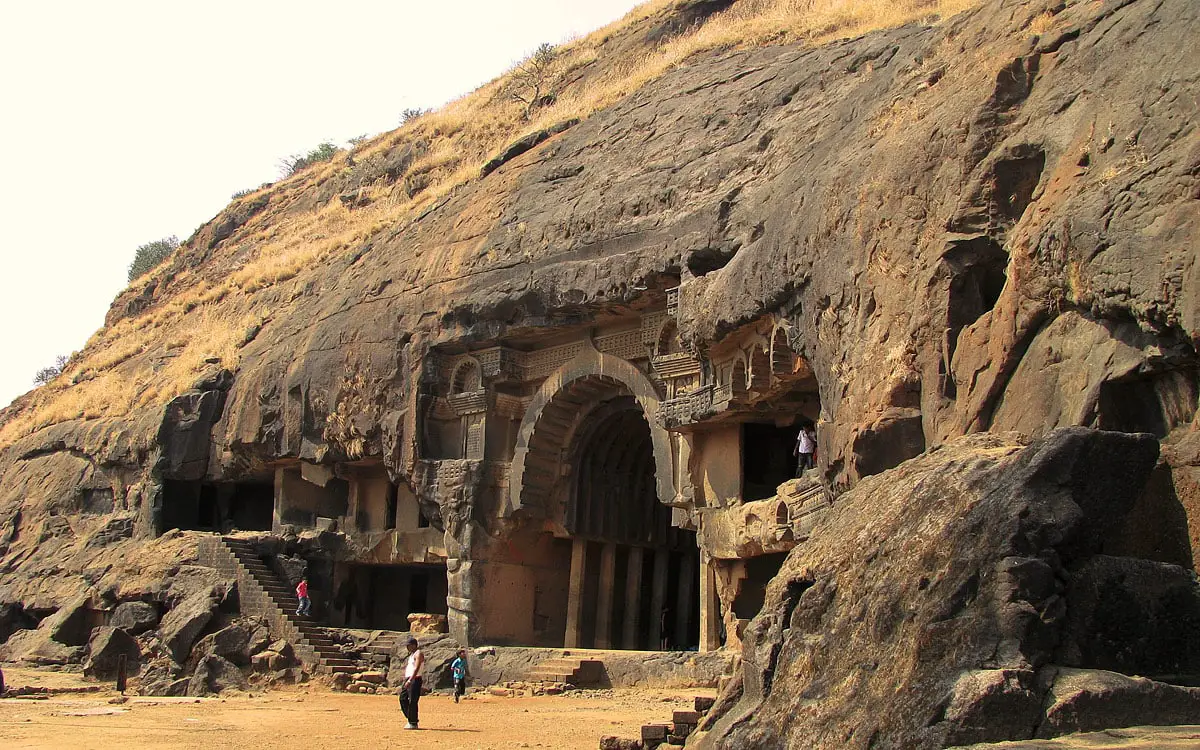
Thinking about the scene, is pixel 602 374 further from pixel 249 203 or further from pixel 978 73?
pixel 249 203

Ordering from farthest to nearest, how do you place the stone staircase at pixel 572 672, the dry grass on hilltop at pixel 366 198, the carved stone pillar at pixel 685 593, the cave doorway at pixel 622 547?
the dry grass on hilltop at pixel 366 198 → the carved stone pillar at pixel 685 593 → the cave doorway at pixel 622 547 → the stone staircase at pixel 572 672

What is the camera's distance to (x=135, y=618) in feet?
78.6

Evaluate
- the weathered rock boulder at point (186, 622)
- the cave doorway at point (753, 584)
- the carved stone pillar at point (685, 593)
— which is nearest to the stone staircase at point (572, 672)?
the cave doorway at point (753, 584)

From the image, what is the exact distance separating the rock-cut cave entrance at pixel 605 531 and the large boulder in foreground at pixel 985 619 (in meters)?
14.5

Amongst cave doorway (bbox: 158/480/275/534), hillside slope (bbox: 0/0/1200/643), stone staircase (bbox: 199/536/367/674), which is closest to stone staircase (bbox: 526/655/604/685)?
stone staircase (bbox: 199/536/367/674)

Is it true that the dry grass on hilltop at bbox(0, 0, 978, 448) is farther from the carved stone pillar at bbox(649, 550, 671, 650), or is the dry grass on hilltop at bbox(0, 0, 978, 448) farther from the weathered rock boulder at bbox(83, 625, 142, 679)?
the carved stone pillar at bbox(649, 550, 671, 650)

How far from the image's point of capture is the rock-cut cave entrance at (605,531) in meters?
23.3

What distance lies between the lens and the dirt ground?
13.2m

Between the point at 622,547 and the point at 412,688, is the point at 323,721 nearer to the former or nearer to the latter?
the point at 412,688

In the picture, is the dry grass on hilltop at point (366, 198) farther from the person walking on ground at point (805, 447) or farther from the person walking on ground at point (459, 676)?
the person walking on ground at point (459, 676)

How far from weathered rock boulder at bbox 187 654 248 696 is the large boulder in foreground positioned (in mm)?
15052

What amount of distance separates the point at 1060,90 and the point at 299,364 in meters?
18.5

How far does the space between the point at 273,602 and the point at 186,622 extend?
1599 millimetres

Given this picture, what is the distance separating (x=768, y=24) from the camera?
30.5 metres
